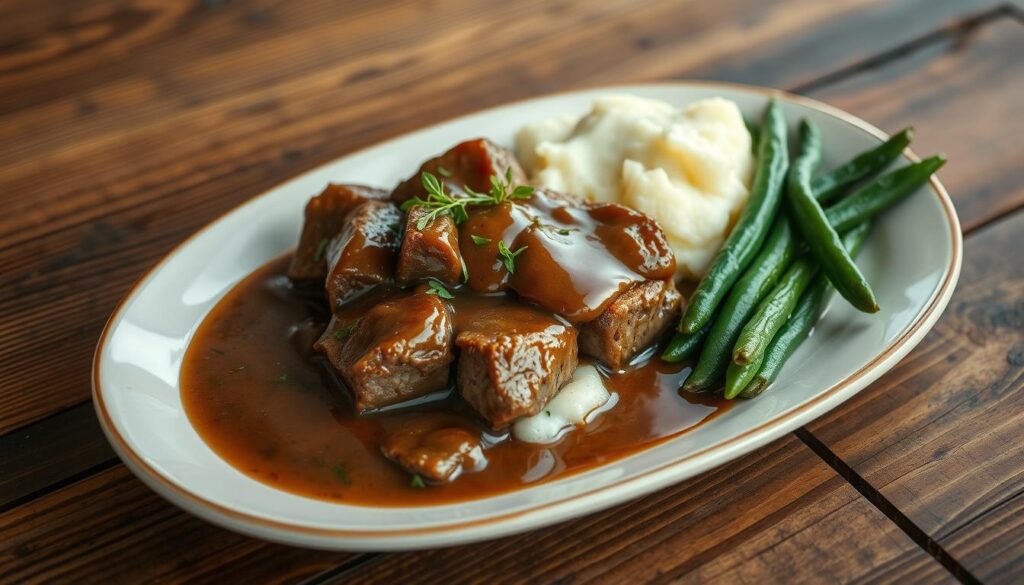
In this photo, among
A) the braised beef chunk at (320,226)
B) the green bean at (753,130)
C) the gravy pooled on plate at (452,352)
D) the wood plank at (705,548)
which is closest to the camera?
the wood plank at (705,548)

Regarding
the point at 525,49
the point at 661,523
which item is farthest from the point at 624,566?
the point at 525,49

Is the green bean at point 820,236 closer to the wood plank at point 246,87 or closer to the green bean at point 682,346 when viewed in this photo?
the green bean at point 682,346

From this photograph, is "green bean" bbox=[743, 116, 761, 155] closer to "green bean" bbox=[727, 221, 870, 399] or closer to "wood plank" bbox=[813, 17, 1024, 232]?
"green bean" bbox=[727, 221, 870, 399]

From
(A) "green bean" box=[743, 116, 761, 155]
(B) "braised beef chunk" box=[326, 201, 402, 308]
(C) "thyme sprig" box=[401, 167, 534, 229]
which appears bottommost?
(A) "green bean" box=[743, 116, 761, 155]

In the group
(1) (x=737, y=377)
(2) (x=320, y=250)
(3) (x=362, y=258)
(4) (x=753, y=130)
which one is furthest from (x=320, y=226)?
(4) (x=753, y=130)

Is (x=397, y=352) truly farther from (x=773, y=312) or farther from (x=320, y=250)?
(x=773, y=312)

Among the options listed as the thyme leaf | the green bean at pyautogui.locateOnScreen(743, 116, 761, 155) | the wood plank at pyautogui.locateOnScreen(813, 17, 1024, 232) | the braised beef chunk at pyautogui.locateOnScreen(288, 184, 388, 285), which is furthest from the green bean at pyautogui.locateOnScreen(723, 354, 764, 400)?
the wood plank at pyautogui.locateOnScreen(813, 17, 1024, 232)

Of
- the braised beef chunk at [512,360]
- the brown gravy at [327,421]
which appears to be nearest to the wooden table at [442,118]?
the brown gravy at [327,421]
